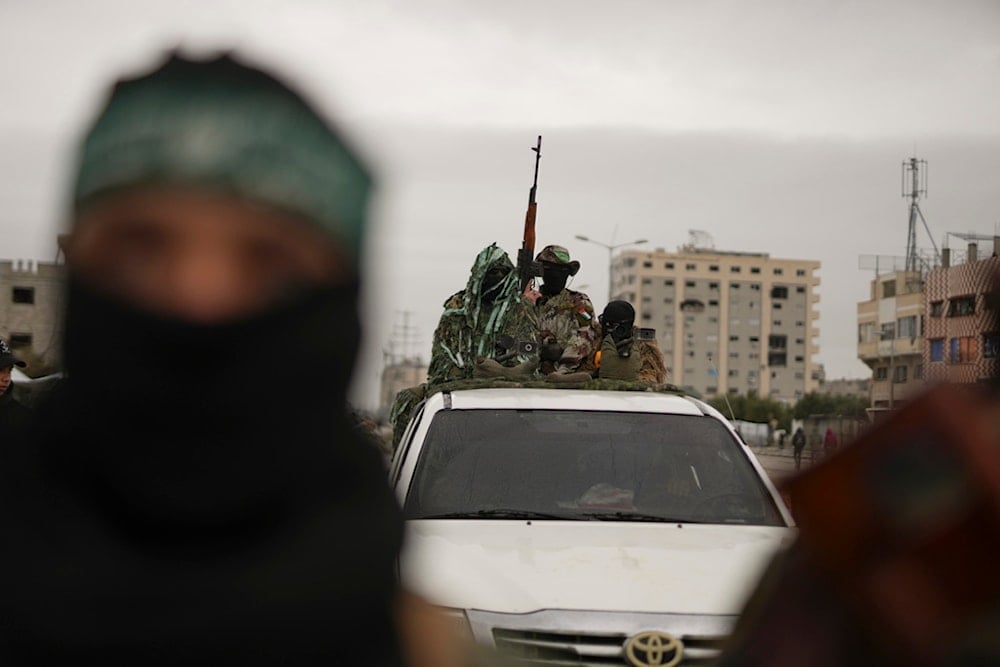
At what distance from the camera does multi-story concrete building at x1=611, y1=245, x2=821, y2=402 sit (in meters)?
157

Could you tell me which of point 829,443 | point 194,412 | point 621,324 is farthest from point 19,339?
point 621,324

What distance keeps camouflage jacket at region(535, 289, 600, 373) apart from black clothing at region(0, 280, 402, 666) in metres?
6.31

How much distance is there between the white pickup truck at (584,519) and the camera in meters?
3.69

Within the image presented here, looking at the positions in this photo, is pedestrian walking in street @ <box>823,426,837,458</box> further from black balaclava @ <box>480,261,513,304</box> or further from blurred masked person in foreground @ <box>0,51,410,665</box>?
black balaclava @ <box>480,261,513,304</box>

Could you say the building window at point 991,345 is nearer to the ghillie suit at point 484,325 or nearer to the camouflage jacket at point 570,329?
the ghillie suit at point 484,325

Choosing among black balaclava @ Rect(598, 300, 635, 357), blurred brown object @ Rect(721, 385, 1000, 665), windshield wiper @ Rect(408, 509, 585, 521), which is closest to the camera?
blurred brown object @ Rect(721, 385, 1000, 665)

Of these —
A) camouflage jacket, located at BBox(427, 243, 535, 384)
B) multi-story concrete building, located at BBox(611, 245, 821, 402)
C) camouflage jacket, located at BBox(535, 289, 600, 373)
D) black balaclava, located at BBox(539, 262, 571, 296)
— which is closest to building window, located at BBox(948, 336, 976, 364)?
camouflage jacket, located at BBox(427, 243, 535, 384)

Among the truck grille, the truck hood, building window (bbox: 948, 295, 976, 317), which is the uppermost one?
building window (bbox: 948, 295, 976, 317)

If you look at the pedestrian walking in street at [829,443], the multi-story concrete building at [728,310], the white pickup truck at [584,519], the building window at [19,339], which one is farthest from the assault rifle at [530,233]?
the multi-story concrete building at [728,310]

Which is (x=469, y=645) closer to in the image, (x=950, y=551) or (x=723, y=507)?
(x=950, y=551)

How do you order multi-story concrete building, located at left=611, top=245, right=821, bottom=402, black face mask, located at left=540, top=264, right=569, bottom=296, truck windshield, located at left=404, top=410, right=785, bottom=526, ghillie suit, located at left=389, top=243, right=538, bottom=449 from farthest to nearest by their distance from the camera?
multi-story concrete building, located at left=611, top=245, right=821, bottom=402 → black face mask, located at left=540, top=264, right=569, bottom=296 → ghillie suit, located at left=389, top=243, right=538, bottom=449 → truck windshield, located at left=404, top=410, right=785, bottom=526

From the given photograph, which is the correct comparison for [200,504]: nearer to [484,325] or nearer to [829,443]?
[829,443]

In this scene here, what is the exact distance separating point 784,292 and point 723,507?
161 m

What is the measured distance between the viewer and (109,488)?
1.17 meters
